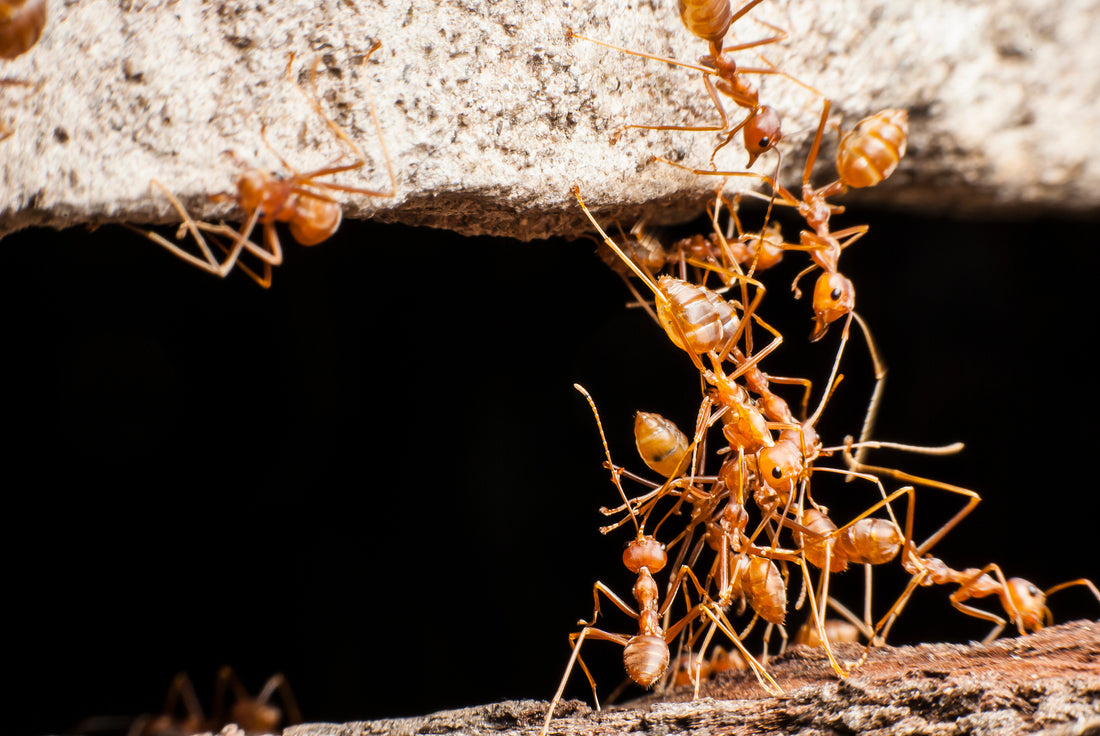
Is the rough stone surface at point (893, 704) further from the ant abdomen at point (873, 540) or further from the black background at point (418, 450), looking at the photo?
the black background at point (418, 450)

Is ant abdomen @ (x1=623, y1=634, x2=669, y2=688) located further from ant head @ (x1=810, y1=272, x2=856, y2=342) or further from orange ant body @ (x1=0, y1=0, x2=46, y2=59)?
orange ant body @ (x1=0, y1=0, x2=46, y2=59)

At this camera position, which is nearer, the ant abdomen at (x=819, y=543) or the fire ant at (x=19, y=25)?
the fire ant at (x=19, y=25)

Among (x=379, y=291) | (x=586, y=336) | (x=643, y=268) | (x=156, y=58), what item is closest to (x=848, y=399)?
(x=586, y=336)

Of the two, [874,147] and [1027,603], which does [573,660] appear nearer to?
[1027,603]

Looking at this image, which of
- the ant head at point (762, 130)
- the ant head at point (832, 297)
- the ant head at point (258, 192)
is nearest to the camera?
the ant head at point (258, 192)

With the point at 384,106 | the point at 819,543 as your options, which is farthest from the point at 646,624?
the point at 384,106

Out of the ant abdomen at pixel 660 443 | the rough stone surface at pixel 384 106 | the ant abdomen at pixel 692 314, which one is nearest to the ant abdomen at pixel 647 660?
the ant abdomen at pixel 660 443
